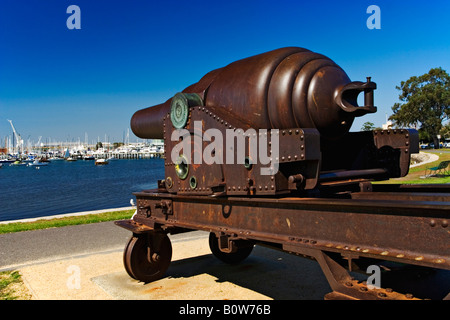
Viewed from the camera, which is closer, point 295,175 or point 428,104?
point 295,175

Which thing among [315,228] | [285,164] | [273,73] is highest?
[273,73]

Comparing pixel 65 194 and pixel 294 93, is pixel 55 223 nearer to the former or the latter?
pixel 294 93

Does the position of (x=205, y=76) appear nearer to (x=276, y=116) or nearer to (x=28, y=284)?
(x=276, y=116)

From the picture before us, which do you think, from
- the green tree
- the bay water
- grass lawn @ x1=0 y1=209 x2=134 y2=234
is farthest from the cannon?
the green tree

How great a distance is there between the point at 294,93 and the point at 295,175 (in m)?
0.89

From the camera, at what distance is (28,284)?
231 inches

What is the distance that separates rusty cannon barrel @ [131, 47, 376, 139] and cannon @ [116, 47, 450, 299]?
0.01 meters

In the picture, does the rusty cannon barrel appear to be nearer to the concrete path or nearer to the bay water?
the concrete path

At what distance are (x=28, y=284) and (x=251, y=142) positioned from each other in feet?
14.0

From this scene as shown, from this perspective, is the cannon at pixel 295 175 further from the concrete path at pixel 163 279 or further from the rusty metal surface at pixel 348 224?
the concrete path at pixel 163 279

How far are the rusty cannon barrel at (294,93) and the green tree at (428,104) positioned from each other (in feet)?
218

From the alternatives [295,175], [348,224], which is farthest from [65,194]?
[348,224]

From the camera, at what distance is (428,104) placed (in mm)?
63594
